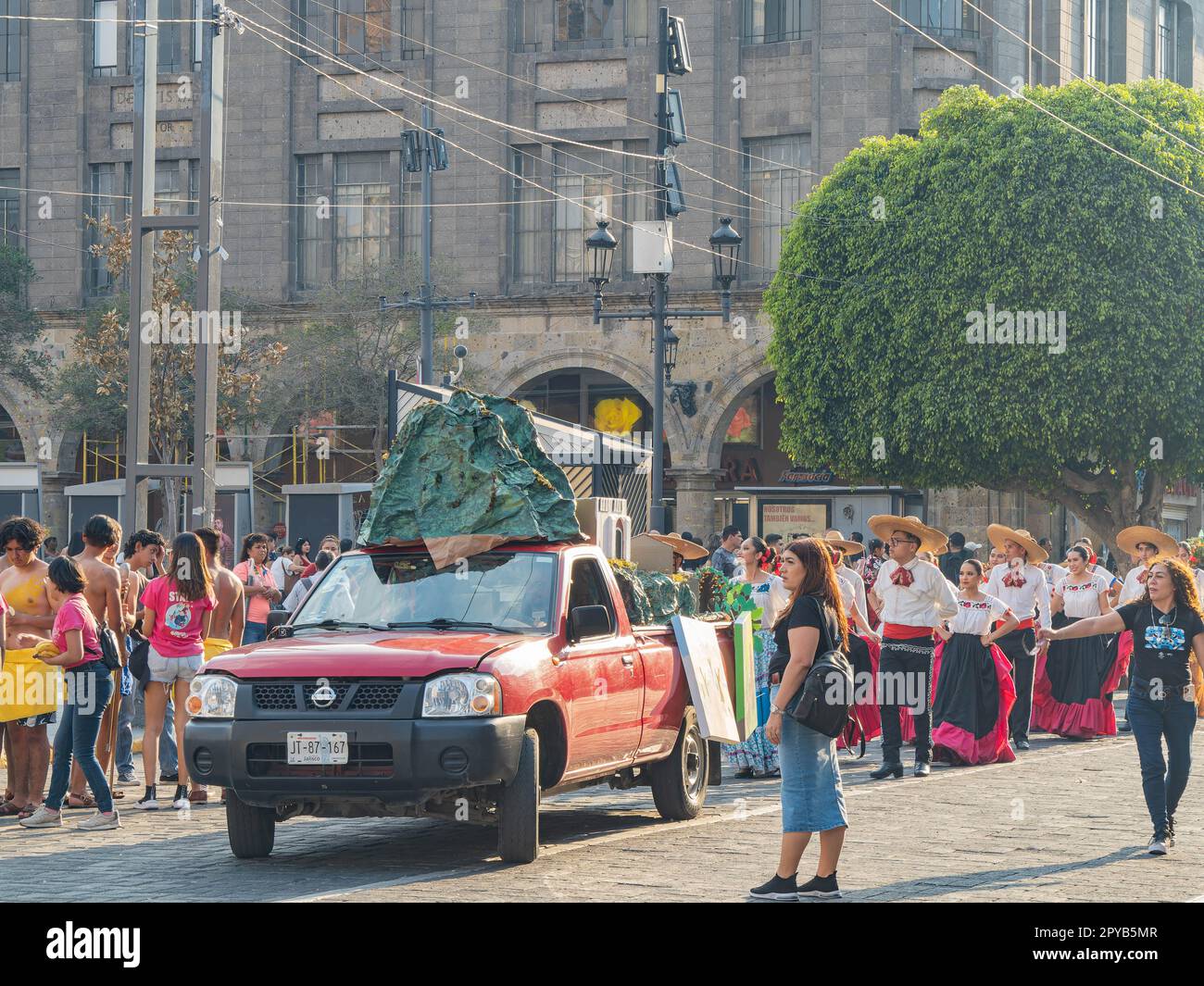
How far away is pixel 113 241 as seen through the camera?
34.8 metres

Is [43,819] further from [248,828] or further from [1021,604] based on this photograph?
[1021,604]

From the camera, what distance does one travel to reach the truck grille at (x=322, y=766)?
Answer: 31.8ft

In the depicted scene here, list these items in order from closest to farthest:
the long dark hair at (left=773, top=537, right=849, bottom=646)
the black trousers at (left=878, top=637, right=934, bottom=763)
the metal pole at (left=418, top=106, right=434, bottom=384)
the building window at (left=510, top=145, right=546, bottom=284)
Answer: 1. the long dark hair at (left=773, top=537, right=849, bottom=646)
2. the black trousers at (left=878, top=637, right=934, bottom=763)
3. the metal pole at (left=418, top=106, right=434, bottom=384)
4. the building window at (left=510, top=145, right=546, bottom=284)

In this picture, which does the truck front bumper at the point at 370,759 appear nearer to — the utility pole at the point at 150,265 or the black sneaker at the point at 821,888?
the black sneaker at the point at 821,888

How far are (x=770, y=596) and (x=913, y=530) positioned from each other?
1318mm

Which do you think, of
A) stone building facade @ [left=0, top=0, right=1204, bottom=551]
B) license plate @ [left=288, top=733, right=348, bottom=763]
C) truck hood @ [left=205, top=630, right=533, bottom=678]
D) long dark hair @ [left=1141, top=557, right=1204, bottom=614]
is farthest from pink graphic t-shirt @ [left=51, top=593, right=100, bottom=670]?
stone building facade @ [left=0, top=0, right=1204, bottom=551]

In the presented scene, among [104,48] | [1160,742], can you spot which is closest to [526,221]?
[104,48]

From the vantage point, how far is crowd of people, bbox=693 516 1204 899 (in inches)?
356

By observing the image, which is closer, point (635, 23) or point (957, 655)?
point (957, 655)

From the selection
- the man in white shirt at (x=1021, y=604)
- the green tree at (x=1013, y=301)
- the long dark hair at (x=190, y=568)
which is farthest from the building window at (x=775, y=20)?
the long dark hair at (x=190, y=568)

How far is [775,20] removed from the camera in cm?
3962

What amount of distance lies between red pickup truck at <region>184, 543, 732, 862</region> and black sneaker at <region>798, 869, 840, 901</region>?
5.55 ft

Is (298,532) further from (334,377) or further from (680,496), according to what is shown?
(680,496)

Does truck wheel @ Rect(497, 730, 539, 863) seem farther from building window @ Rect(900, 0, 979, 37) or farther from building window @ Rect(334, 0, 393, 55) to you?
building window @ Rect(334, 0, 393, 55)
